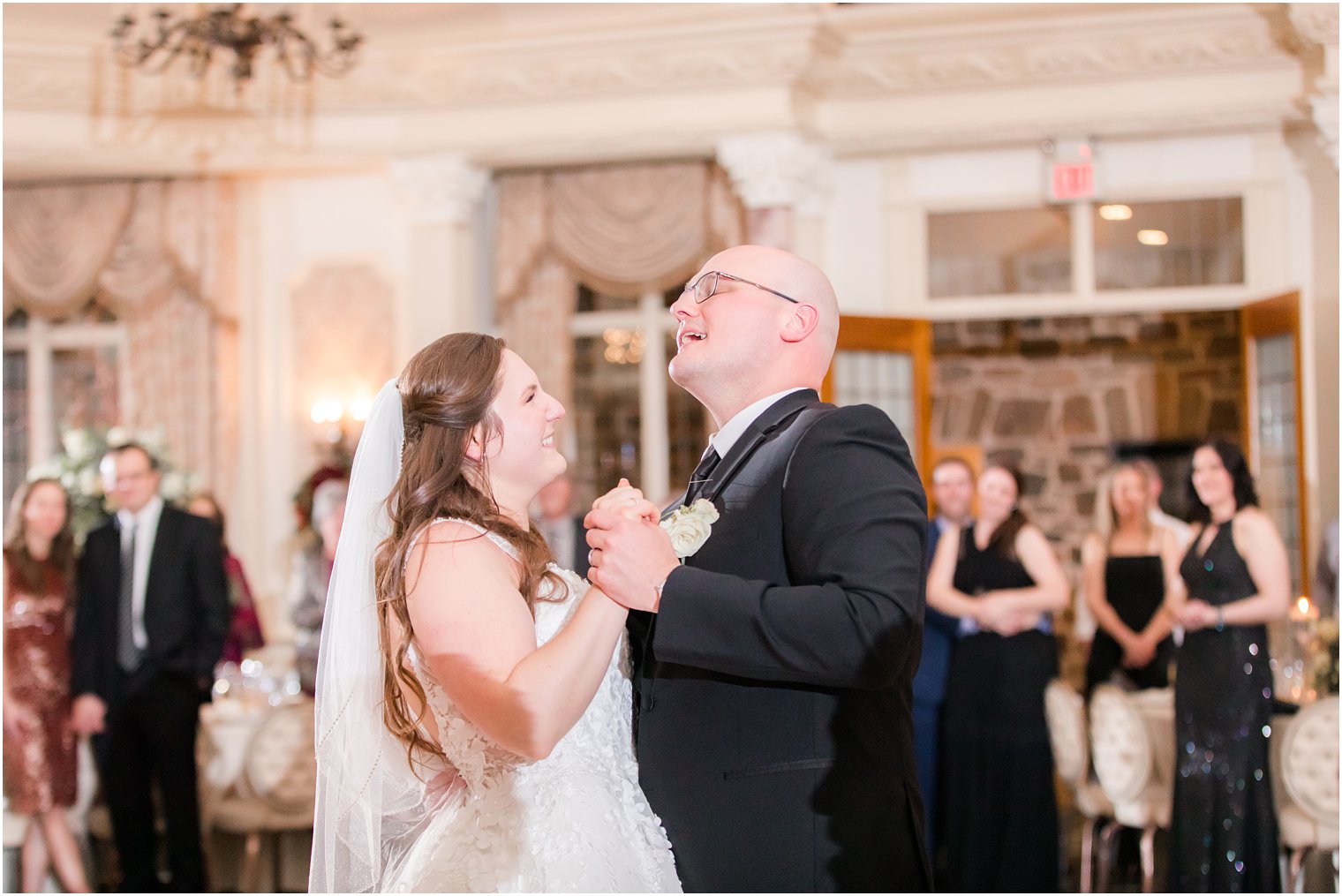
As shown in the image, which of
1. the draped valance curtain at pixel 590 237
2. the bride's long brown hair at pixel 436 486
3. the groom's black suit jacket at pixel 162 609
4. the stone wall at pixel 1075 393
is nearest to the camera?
the bride's long brown hair at pixel 436 486

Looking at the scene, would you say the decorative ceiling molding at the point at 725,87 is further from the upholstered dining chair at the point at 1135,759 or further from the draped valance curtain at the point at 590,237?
the upholstered dining chair at the point at 1135,759

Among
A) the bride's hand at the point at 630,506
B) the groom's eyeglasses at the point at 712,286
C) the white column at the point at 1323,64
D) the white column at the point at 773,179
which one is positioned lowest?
the bride's hand at the point at 630,506

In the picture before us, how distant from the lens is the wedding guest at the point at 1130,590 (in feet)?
20.9

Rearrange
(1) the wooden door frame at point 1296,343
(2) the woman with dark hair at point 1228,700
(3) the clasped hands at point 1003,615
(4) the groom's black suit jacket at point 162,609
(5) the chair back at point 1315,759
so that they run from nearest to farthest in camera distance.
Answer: (5) the chair back at point 1315,759 → (2) the woman with dark hair at point 1228,700 → (3) the clasped hands at point 1003,615 → (4) the groom's black suit jacket at point 162,609 → (1) the wooden door frame at point 1296,343

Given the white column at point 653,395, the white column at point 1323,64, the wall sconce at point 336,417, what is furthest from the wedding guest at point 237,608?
the white column at point 1323,64

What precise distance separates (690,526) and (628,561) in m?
0.15

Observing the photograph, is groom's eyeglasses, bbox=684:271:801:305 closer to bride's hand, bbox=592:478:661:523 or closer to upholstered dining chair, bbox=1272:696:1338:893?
bride's hand, bbox=592:478:661:523

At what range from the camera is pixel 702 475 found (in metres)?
2.39

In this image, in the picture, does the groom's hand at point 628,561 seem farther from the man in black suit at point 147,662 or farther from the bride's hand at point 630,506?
the man in black suit at point 147,662

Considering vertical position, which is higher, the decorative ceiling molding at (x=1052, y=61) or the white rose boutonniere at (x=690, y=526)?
the decorative ceiling molding at (x=1052, y=61)

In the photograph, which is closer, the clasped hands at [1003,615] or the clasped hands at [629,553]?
the clasped hands at [629,553]

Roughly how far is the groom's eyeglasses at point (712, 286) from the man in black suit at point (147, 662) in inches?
156

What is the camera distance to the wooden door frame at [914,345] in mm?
7941

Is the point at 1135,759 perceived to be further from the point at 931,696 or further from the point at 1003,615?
the point at 931,696
